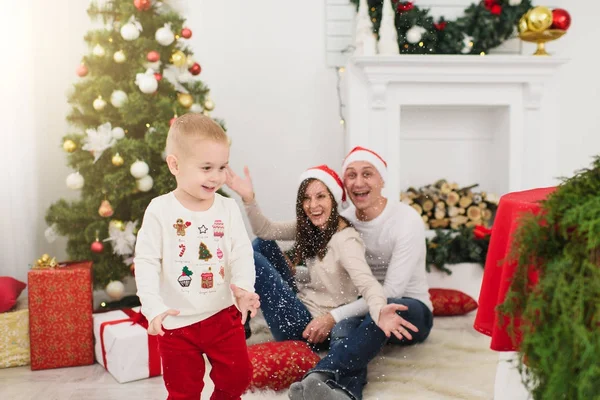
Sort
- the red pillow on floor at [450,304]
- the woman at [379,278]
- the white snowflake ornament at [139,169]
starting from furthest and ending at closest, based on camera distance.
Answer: the red pillow on floor at [450,304]
the white snowflake ornament at [139,169]
the woman at [379,278]

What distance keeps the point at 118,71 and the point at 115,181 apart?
534mm

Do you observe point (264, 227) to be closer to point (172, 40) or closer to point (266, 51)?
point (172, 40)

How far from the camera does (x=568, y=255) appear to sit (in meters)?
1.10

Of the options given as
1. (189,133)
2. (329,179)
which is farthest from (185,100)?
(189,133)

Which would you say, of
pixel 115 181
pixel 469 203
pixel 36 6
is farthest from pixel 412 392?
pixel 36 6

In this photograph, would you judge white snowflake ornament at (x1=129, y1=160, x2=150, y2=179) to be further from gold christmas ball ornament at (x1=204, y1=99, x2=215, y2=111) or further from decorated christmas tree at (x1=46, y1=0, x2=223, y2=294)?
gold christmas ball ornament at (x1=204, y1=99, x2=215, y2=111)

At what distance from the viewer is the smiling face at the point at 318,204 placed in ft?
7.27

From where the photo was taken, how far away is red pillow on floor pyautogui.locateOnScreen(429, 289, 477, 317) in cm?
289

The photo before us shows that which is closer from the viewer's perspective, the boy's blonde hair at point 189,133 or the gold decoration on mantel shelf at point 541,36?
the boy's blonde hair at point 189,133

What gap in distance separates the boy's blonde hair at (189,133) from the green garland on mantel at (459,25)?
2.23 m

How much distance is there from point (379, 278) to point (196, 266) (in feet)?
3.81

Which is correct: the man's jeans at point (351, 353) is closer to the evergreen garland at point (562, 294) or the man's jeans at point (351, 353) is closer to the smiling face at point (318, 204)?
the smiling face at point (318, 204)

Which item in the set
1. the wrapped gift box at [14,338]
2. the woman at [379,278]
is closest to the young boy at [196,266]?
the woman at [379,278]

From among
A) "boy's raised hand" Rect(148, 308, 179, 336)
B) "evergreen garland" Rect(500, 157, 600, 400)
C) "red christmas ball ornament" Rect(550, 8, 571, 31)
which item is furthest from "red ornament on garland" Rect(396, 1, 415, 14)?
"boy's raised hand" Rect(148, 308, 179, 336)
